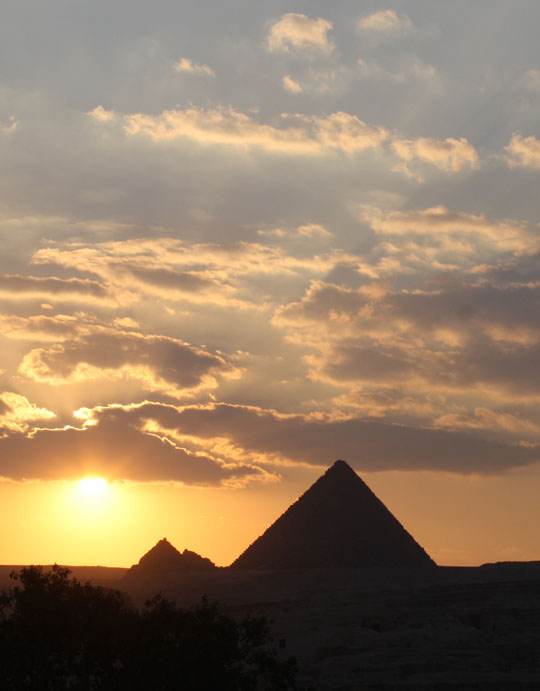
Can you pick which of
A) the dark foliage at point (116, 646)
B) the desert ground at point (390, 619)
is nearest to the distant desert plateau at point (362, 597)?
the desert ground at point (390, 619)

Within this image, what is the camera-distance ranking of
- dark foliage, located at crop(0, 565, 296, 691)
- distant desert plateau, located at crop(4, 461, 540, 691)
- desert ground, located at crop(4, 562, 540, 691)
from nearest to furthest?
dark foliage, located at crop(0, 565, 296, 691)
desert ground, located at crop(4, 562, 540, 691)
distant desert plateau, located at crop(4, 461, 540, 691)

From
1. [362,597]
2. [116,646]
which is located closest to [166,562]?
[362,597]

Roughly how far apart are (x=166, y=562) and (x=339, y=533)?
1852 centimetres

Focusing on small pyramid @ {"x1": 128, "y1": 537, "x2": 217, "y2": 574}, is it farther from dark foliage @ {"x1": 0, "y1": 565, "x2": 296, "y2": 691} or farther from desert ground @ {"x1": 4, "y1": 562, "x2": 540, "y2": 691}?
dark foliage @ {"x1": 0, "y1": 565, "x2": 296, "y2": 691}

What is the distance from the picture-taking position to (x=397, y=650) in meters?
41.5

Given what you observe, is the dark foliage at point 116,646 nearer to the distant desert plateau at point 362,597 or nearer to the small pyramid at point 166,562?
the distant desert plateau at point 362,597

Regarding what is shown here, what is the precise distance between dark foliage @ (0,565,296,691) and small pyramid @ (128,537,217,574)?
56154 millimetres

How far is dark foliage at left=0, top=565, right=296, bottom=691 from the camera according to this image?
22.0 meters

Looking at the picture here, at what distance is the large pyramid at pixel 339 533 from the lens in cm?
6869

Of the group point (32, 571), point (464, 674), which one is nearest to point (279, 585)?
point (464, 674)

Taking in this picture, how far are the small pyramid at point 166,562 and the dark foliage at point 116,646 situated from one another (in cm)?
5615

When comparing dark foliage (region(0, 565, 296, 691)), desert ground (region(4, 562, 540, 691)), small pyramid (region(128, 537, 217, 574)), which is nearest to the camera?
dark foliage (region(0, 565, 296, 691))

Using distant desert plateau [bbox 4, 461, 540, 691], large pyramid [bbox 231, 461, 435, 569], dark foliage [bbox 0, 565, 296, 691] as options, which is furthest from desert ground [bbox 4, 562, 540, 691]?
dark foliage [bbox 0, 565, 296, 691]

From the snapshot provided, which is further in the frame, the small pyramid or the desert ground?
the small pyramid
